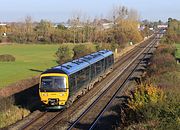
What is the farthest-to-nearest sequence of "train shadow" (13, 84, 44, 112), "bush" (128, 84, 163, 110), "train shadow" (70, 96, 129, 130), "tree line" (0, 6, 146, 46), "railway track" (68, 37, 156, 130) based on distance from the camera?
"tree line" (0, 6, 146, 46), "train shadow" (13, 84, 44, 112), "railway track" (68, 37, 156, 130), "train shadow" (70, 96, 129, 130), "bush" (128, 84, 163, 110)

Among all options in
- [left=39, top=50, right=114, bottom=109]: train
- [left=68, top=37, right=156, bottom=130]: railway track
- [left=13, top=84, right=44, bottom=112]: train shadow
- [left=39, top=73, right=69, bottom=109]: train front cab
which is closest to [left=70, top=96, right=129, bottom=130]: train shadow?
[left=68, top=37, right=156, bottom=130]: railway track

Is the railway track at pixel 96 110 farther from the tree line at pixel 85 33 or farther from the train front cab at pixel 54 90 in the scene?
the tree line at pixel 85 33

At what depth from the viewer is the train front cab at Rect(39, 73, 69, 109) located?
21609mm

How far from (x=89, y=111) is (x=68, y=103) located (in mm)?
1269

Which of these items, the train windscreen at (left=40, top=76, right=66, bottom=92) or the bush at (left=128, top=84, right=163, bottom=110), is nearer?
the bush at (left=128, top=84, right=163, bottom=110)

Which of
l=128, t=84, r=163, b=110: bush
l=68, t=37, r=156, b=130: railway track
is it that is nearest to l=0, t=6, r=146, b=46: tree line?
l=68, t=37, r=156, b=130: railway track

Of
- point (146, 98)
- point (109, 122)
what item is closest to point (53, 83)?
point (109, 122)

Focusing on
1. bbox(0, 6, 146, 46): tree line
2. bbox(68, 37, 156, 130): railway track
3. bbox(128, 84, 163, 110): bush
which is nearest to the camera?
bbox(128, 84, 163, 110): bush

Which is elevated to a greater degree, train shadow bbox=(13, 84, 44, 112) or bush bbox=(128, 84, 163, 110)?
bush bbox=(128, 84, 163, 110)

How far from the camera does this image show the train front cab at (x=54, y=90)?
70.9 feet

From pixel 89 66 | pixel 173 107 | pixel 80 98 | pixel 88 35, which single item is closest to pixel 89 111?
pixel 80 98

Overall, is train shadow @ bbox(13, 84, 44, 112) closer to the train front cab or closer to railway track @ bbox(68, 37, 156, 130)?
the train front cab

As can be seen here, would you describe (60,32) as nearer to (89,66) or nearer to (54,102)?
(89,66)

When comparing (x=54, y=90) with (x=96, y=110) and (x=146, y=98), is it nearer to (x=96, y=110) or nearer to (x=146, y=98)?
(x=96, y=110)
